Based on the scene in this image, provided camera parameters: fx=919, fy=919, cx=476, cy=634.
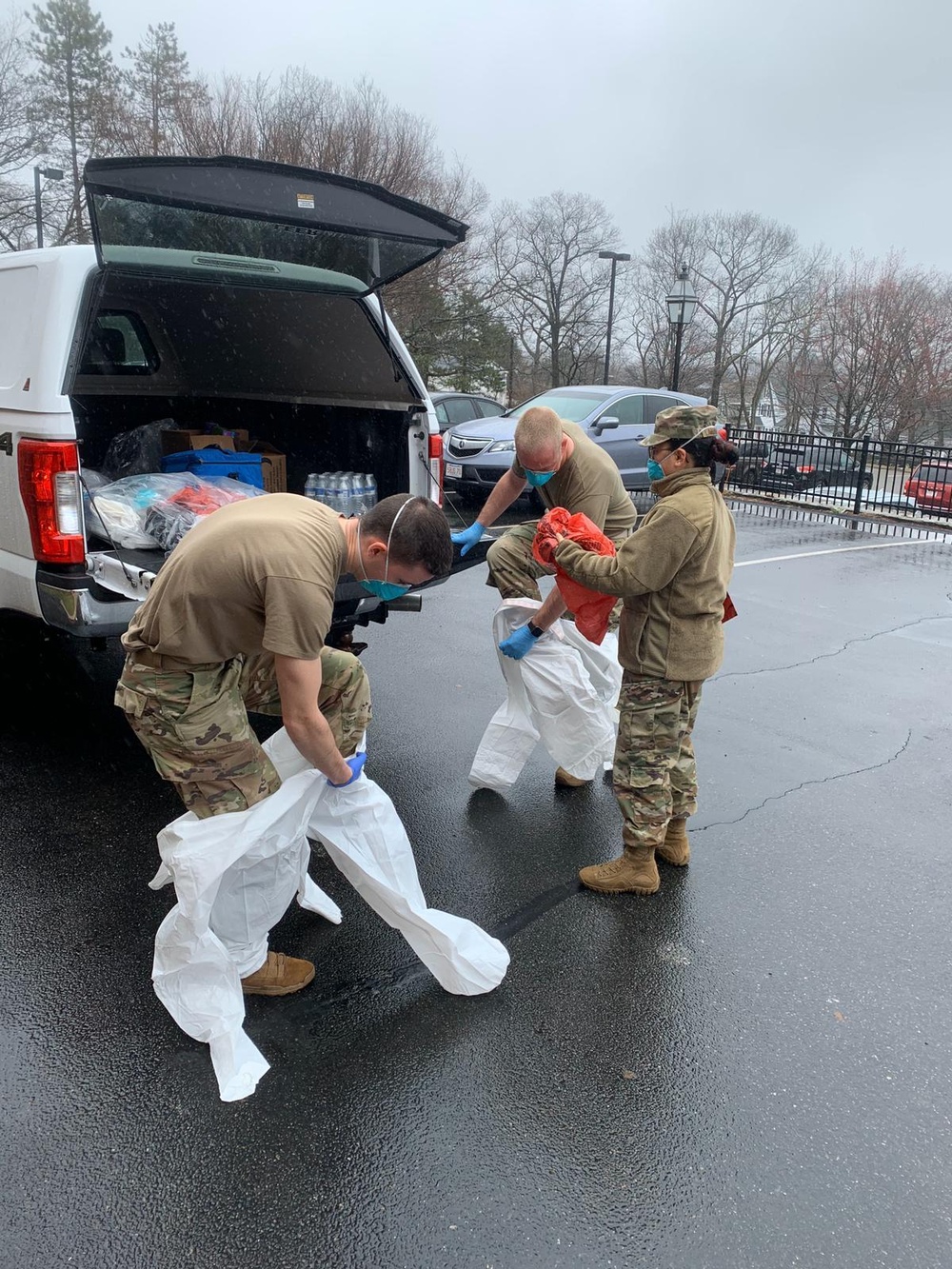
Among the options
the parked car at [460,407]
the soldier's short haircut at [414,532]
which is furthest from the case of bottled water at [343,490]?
the parked car at [460,407]

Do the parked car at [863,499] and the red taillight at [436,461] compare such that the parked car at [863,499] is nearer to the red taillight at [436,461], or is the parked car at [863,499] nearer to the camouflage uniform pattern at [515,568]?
the red taillight at [436,461]

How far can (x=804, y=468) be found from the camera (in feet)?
52.8

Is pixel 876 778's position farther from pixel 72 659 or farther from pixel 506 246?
pixel 506 246

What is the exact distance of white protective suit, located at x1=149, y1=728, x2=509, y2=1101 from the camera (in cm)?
234

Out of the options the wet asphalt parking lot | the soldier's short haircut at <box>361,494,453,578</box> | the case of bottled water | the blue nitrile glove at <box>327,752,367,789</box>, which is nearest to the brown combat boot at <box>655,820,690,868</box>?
the wet asphalt parking lot

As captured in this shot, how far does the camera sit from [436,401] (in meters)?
14.9

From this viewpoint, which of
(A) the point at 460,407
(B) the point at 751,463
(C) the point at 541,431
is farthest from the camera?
(B) the point at 751,463

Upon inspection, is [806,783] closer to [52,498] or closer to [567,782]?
[567,782]

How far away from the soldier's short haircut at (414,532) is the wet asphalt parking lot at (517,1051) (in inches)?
52.0

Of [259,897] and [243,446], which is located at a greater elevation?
[243,446]

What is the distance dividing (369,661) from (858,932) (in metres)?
3.38

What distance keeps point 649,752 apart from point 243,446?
11.2ft

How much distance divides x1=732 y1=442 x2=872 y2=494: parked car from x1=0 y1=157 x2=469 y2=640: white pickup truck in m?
12.6

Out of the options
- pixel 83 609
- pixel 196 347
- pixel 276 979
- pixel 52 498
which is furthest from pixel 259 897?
pixel 196 347
